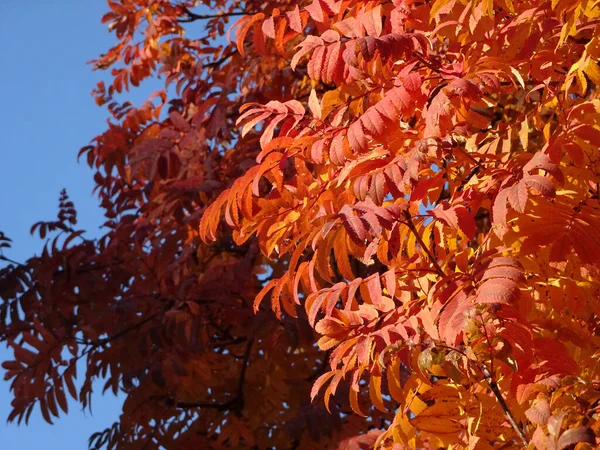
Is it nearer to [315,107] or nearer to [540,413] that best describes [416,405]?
[540,413]

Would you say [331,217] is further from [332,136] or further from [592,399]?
[592,399]

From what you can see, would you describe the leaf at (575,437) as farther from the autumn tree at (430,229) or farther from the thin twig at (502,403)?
the thin twig at (502,403)

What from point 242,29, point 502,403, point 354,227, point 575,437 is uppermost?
point 242,29

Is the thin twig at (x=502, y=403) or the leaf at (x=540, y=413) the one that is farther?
the thin twig at (x=502, y=403)

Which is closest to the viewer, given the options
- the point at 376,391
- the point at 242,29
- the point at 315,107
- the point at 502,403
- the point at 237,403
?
the point at 502,403

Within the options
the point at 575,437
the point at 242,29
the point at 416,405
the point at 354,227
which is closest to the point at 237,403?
the point at 242,29

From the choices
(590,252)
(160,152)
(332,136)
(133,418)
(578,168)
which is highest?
(160,152)

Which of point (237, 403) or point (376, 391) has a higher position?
point (237, 403)

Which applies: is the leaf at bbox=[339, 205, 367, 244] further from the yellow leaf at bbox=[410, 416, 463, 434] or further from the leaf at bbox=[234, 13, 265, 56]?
the leaf at bbox=[234, 13, 265, 56]

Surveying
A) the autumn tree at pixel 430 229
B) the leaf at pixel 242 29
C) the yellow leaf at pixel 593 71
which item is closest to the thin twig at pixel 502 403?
the autumn tree at pixel 430 229

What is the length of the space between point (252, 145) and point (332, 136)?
10.7 ft

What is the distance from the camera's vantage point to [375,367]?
2709mm

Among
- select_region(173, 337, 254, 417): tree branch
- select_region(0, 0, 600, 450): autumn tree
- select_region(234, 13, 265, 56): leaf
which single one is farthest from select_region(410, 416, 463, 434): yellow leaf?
select_region(173, 337, 254, 417): tree branch

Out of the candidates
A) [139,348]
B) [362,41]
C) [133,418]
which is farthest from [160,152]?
[362,41]
